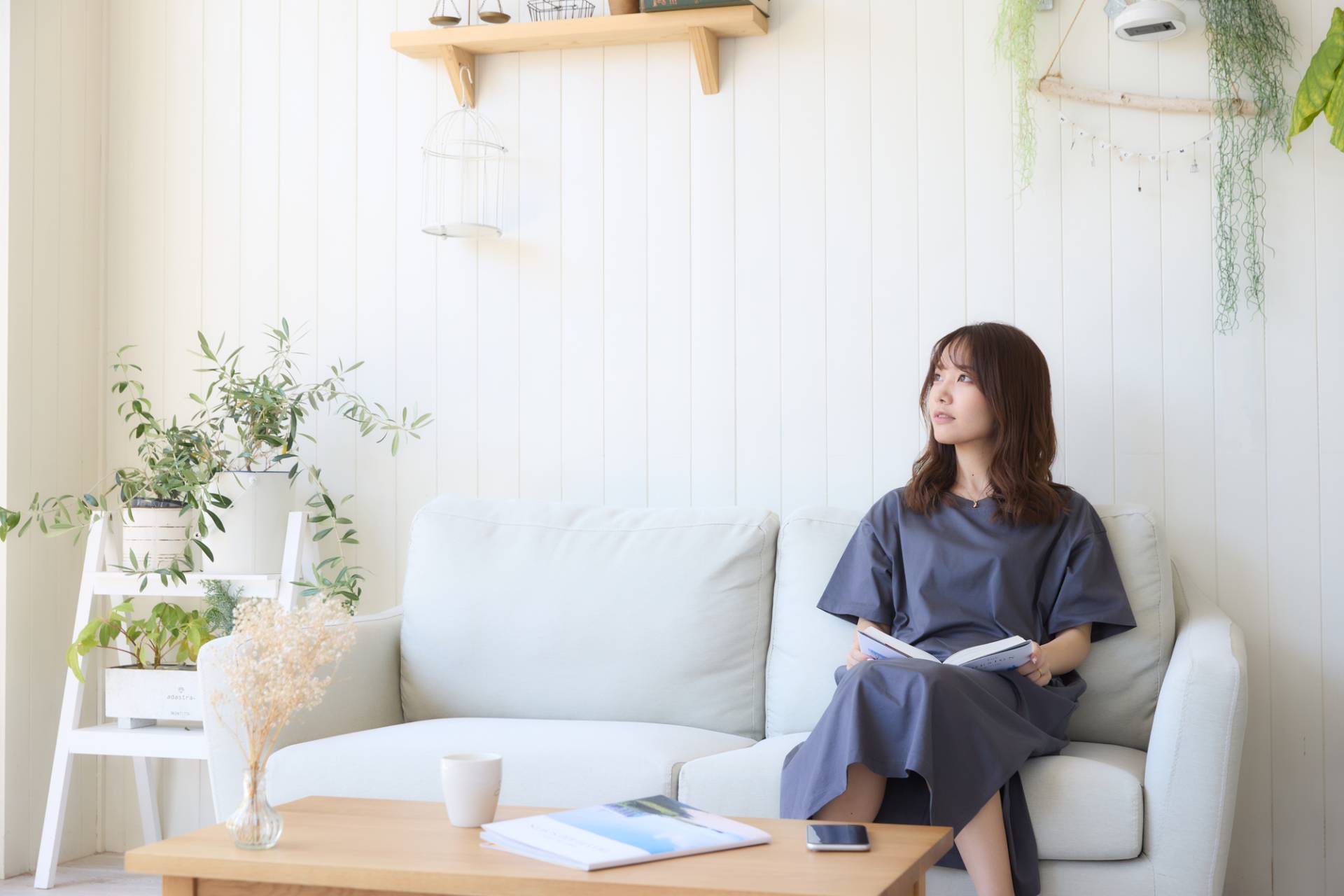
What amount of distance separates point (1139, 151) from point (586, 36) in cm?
126

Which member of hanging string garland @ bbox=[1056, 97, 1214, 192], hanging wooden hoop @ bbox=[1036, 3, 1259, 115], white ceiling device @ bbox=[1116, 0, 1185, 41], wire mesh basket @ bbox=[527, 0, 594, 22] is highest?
wire mesh basket @ bbox=[527, 0, 594, 22]

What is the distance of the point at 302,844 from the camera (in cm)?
146

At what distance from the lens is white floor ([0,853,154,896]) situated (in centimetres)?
277

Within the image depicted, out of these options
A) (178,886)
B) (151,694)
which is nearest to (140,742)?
(151,694)

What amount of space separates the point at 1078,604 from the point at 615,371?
1.21 metres

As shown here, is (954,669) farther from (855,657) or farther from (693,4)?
(693,4)

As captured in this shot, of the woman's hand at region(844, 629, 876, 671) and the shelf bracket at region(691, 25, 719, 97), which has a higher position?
the shelf bracket at region(691, 25, 719, 97)

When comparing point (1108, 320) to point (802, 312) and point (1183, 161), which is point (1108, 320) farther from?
point (802, 312)

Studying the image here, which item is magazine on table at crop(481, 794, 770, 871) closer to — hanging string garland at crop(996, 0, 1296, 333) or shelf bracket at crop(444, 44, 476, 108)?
hanging string garland at crop(996, 0, 1296, 333)

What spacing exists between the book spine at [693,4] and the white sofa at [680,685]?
1105 mm

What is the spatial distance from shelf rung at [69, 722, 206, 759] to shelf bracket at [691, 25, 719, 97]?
72.5 inches

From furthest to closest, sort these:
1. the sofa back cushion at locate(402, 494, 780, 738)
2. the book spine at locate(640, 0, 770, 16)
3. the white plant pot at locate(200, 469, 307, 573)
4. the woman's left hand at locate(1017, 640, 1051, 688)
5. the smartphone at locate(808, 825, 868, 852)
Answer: the white plant pot at locate(200, 469, 307, 573), the book spine at locate(640, 0, 770, 16), the sofa back cushion at locate(402, 494, 780, 738), the woman's left hand at locate(1017, 640, 1051, 688), the smartphone at locate(808, 825, 868, 852)

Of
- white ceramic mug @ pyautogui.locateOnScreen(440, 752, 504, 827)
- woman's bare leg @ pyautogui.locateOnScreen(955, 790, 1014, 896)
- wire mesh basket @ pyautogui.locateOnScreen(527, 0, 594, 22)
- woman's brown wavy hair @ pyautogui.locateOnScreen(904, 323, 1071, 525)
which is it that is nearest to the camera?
white ceramic mug @ pyautogui.locateOnScreen(440, 752, 504, 827)

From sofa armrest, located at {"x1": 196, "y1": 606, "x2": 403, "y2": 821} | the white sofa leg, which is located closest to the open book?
sofa armrest, located at {"x1": 196, "y1": 606, "x2": 403, "y2": 821}
